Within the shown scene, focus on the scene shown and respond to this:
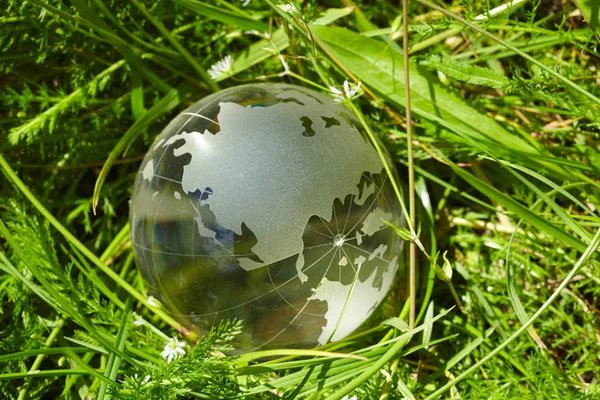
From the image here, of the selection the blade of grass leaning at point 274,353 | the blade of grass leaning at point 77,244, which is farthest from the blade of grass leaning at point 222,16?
the blade of grass leaning at point 274,353

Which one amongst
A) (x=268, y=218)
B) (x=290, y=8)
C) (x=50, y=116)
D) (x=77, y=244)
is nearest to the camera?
(x=268, y=218)

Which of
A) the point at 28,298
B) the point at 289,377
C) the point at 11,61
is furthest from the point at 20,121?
the point at 289,377

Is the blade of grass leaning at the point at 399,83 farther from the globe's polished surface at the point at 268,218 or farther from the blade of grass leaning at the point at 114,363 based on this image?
the blade of grass leaning at the point at 114,363

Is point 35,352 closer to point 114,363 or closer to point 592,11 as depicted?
point 114,363

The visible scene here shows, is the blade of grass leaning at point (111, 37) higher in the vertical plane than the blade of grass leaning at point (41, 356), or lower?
higher

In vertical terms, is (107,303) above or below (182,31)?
below

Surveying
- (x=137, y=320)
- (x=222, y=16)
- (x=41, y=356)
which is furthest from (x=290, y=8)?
(x=41, y=356)

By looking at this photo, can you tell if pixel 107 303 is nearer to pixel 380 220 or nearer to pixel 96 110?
pixel 96 110
